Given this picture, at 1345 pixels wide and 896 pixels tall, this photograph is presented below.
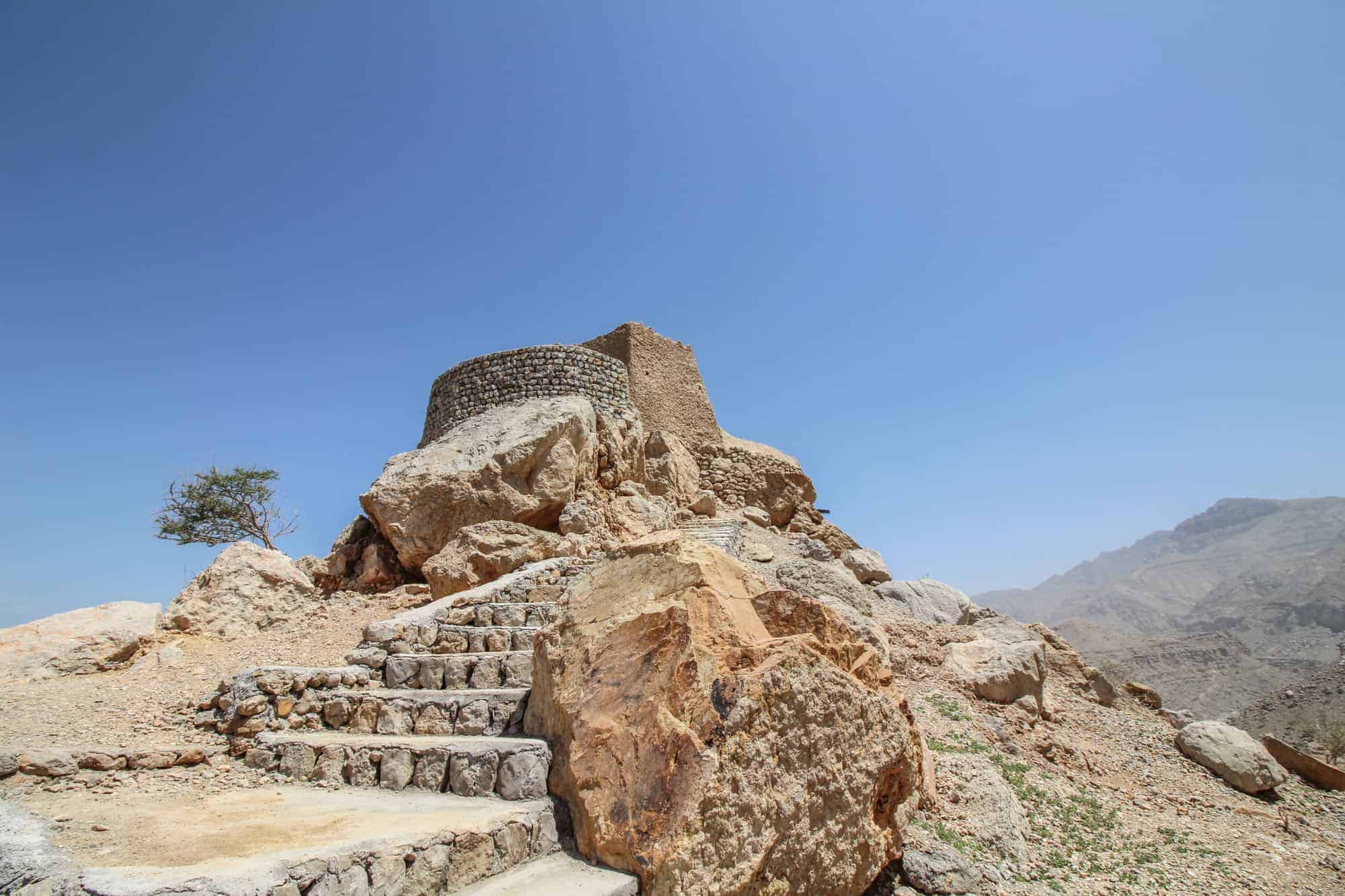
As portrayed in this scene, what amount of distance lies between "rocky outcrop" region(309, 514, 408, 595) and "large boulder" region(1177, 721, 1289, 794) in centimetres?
1041

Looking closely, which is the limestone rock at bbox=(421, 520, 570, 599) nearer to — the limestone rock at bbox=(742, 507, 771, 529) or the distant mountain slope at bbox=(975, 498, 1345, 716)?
the limestone rock at bbox=(742, 507, 771, 529)

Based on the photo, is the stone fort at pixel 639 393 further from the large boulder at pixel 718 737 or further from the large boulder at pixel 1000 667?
the large boulder at pixel 718 737

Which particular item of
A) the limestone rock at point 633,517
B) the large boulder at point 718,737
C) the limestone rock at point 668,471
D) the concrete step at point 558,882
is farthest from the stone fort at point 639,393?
the concrete step at point 558,882

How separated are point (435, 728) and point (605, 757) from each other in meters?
1.56

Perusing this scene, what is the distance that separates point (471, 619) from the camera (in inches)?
236

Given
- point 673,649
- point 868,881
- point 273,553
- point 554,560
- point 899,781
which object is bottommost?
point 868,881

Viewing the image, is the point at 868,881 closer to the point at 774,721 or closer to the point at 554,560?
the point at 774,721

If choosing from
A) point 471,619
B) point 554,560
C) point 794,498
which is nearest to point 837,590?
point 554,560

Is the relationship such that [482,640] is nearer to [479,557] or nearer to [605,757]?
[605,757]

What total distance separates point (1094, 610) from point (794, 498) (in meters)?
81.6

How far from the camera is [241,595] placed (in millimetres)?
8031

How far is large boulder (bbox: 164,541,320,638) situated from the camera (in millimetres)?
7547

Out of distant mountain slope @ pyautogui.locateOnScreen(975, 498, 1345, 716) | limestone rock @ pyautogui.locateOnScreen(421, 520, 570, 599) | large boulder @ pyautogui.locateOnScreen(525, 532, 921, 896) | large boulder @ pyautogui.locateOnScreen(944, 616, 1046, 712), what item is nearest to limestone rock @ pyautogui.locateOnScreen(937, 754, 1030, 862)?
large boulder @ pyautogui.locateOnScreen(525, 532, 921, 896)

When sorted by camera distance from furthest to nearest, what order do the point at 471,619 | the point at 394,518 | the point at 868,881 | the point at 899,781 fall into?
the point at 394,518 < the point at 471,619 < the point at 899,781 < the point at 868,881
